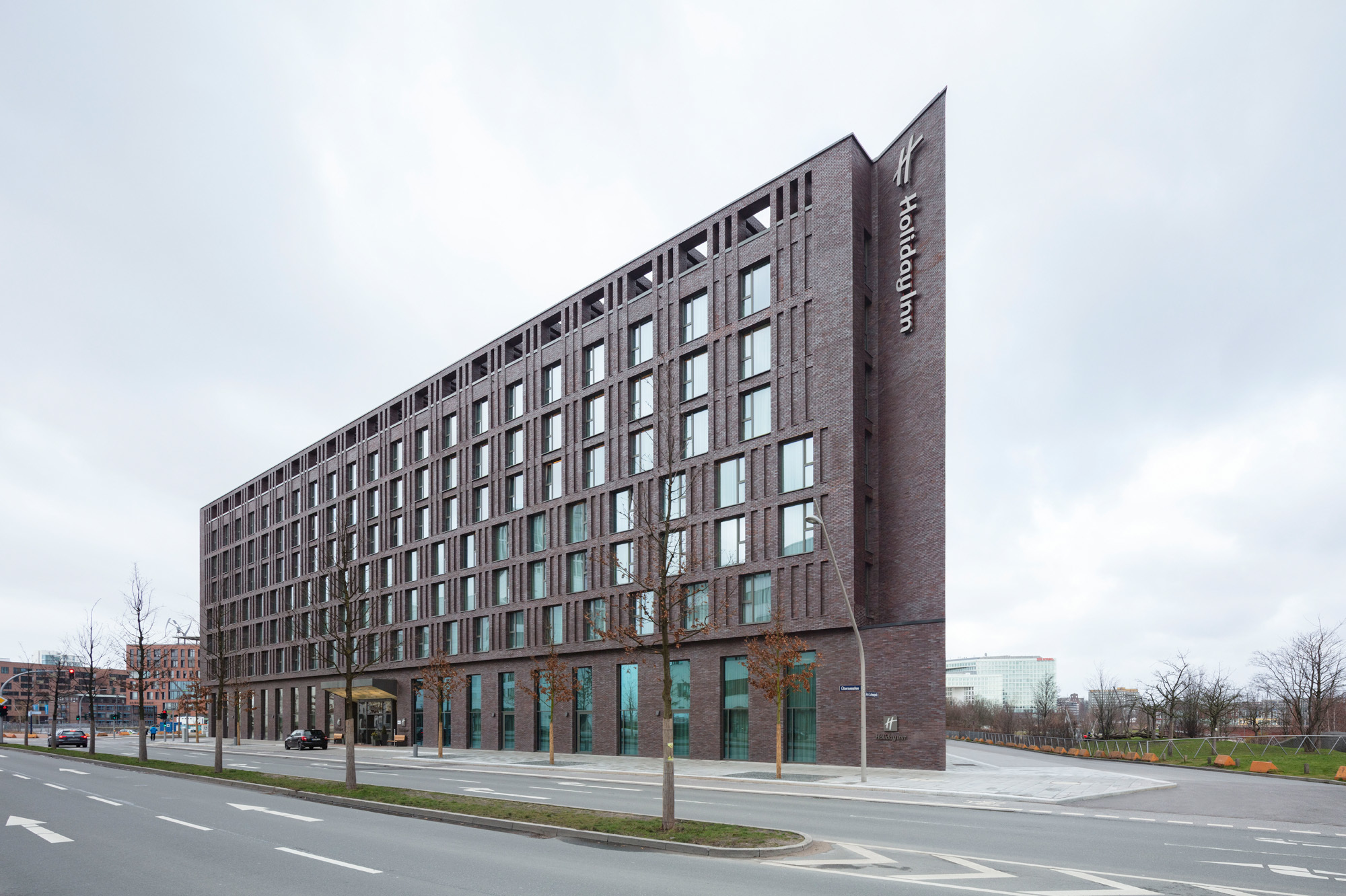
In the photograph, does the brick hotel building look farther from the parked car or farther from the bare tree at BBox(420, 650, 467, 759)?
the parked car

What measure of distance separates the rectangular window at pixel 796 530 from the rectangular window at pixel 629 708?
1163 centimetres

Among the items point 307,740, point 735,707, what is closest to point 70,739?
point 307,740

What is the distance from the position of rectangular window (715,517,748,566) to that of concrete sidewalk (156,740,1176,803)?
8.77 m

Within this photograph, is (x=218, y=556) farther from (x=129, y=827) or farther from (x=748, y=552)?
(x=129, y=827)

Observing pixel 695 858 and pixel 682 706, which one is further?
pixel 682 706

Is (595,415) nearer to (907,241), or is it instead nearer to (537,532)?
(537,532)

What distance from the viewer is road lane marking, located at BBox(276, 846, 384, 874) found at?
12523mm

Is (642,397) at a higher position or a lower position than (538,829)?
higher

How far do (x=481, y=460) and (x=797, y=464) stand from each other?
1091 inches

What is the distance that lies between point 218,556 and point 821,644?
270 feet

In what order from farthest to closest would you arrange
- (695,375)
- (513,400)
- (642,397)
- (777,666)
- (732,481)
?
(513,400) → (642,397) → (695,375) → (732,481) → (777,666)

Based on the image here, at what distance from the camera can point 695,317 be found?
46.6 m

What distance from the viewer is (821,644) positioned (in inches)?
1524

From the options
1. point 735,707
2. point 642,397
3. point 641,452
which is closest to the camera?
point 735,707
